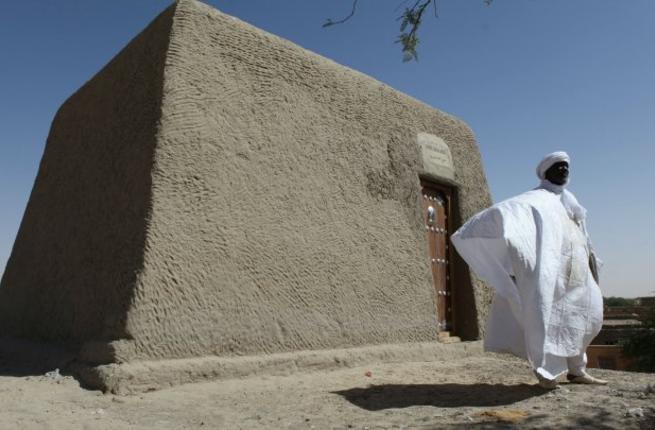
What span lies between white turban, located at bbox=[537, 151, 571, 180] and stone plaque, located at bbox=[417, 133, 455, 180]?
167 centimetres

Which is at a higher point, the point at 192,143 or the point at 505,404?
the point at 192,143

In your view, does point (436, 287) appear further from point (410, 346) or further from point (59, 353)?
point (59, 353)

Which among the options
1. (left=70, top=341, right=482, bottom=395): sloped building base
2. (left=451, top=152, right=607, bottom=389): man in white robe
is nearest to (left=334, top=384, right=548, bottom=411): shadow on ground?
(left=451, top=152, right=607, bottom=389): man in white robe

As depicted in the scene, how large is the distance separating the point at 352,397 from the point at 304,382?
48 cm

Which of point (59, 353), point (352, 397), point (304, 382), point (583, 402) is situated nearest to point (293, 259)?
A: point (304, 382)

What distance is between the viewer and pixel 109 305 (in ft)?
12.2

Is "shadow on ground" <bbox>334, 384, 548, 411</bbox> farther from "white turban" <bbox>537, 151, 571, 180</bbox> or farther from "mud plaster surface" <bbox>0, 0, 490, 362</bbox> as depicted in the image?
"white turban" <bbox>537, 151, 571, 180</bbox>

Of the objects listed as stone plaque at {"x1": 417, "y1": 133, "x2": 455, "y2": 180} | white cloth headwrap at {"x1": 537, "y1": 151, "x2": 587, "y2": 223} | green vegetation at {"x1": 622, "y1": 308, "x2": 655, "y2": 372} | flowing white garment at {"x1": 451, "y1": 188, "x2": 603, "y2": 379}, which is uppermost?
stone plaque at {"x1": 417, "y1": 133, "x2": 455, "y2": 180}

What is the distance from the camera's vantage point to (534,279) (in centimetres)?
360

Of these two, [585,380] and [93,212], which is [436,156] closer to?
[585,380]

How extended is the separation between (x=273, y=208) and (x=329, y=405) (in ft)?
5.39

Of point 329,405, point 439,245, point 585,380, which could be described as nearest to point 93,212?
point 329,405

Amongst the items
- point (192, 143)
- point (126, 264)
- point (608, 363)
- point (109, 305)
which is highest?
point (192, 143)

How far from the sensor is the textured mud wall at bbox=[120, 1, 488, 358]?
12.4ft
